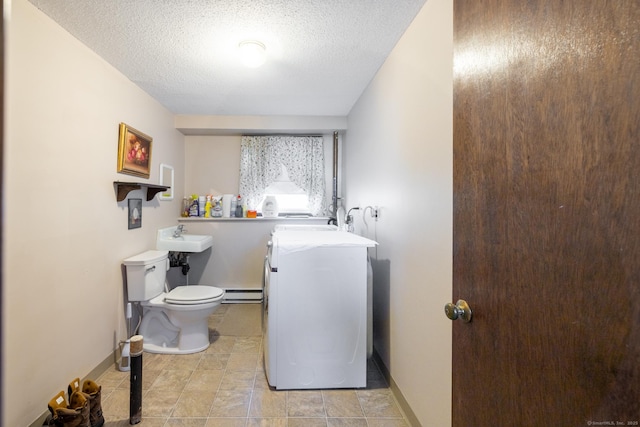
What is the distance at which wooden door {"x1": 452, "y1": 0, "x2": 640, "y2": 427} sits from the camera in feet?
1.44

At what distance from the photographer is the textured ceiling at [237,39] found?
5.19ft

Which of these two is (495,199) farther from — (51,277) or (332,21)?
(51,277)

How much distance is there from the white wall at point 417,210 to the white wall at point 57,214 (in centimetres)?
182

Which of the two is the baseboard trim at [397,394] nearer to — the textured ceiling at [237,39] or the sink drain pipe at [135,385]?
the sink drain pipe at [135,385]

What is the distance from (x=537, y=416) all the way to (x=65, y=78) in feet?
8.50

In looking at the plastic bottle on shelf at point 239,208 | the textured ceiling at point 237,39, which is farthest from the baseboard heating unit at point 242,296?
the textured ceiling at point 237,39

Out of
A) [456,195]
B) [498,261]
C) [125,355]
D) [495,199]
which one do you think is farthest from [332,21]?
[125,355]

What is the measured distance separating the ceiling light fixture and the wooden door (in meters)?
1.43

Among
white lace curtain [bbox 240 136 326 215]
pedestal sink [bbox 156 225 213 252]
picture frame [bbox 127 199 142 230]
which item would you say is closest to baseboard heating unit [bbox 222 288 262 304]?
pedestal sink [bbox 156 225 213 252]

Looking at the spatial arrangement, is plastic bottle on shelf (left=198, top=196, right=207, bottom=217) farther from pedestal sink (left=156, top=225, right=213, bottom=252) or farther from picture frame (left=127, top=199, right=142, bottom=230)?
picture frame (left=127, top=199, right=142, bottom=230)

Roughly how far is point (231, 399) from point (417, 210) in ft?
5.41

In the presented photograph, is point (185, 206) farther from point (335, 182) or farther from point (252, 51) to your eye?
point (252, 51)

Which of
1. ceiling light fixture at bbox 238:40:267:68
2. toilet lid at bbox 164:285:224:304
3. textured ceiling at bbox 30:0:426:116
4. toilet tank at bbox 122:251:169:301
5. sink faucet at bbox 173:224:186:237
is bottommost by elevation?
toilet lid at bbox 164:285:224:304

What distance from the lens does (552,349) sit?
21.4 inches
